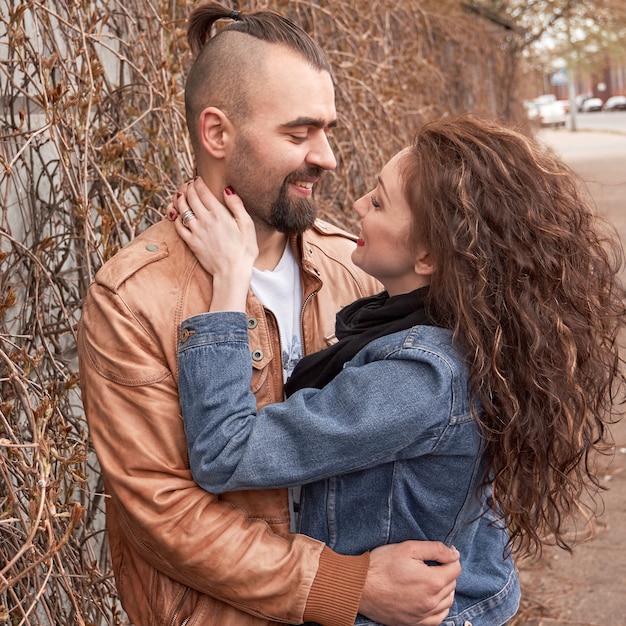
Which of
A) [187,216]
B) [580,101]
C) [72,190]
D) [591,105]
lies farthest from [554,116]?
[187,216]

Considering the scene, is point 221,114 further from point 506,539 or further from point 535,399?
point 506,539

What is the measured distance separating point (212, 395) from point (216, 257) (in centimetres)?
36

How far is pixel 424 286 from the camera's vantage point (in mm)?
2133

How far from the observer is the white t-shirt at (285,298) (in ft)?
7.56

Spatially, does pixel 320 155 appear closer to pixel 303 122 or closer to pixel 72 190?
pixel 303 122

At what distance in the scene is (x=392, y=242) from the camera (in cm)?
212

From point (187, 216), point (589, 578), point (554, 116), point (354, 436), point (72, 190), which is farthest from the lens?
point (554, 116)

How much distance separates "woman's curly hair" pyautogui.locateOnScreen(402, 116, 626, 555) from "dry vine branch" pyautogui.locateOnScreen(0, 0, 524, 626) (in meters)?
0.90

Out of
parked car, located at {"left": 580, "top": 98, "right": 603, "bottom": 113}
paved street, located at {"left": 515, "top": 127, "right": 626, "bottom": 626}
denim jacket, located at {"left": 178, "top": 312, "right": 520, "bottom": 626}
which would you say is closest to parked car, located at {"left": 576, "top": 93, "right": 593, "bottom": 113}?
parked car, located at {"left": 580, "top": 98, "right": 603, "bottom": 113}

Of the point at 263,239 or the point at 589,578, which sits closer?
the point at 263,239

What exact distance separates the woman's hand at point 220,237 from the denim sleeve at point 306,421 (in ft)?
0.51

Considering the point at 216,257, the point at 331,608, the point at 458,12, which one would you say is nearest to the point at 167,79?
the point at 216,257

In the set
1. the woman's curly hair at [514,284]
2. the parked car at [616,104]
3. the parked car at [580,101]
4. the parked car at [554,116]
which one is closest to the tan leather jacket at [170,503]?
the woman's curly hair at [514,284]

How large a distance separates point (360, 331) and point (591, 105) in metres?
62.9
